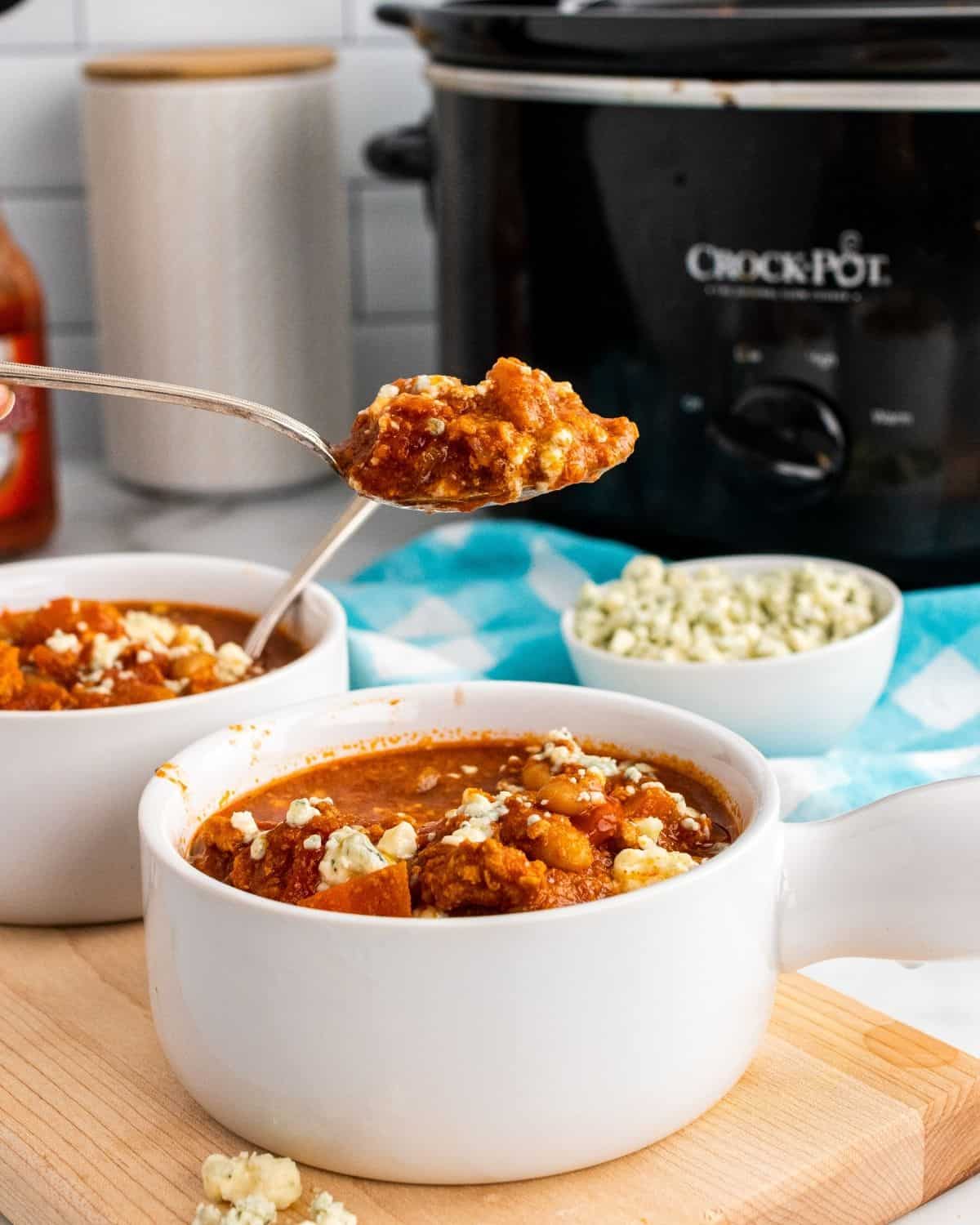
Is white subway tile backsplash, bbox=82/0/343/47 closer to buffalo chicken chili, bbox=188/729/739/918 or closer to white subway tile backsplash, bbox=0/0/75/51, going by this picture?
white subway tile backsplash, bbox=0/0/75/51

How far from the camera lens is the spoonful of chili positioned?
2.71ft

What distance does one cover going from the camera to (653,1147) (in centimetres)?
71

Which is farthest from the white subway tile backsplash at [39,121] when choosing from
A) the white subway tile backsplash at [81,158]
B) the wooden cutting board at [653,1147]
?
the wooden cutting board at [653,1147]

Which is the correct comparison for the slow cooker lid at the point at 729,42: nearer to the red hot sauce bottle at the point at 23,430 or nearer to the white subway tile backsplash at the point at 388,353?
the red hot sauce bottle at the point at 23,430

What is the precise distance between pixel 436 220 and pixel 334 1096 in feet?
3.10

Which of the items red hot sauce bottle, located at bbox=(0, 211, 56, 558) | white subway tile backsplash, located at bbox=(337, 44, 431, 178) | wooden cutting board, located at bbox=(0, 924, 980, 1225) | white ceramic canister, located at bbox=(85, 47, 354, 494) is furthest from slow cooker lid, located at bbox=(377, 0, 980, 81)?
wooden cutting board, located at bbox=(0, 924, 980, 1225)

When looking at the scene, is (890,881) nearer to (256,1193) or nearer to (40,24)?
(256,1193)

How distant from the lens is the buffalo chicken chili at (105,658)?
0.93 m

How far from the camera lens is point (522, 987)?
2.15 feet

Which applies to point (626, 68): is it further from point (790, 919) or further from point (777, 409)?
point (790, 919)

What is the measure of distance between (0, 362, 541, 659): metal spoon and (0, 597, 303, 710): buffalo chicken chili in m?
0.03

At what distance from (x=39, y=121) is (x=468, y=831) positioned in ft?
4.21

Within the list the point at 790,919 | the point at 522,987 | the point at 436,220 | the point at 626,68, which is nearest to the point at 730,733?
the point at 790,919

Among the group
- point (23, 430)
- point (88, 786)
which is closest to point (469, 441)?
point (88, 786)
